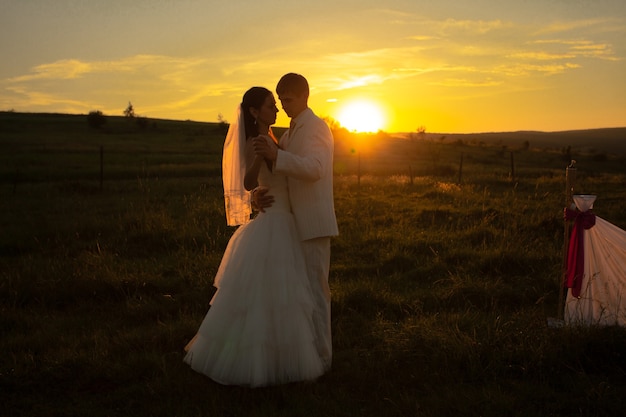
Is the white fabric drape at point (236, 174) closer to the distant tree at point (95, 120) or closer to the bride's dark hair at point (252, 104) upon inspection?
the bride's dark hair at point (252, 104)

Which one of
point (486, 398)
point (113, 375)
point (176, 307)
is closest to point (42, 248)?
point (176, 307)

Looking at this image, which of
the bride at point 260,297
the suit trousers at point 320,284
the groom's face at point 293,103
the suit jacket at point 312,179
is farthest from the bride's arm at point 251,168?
the suit trousers at point 320,284

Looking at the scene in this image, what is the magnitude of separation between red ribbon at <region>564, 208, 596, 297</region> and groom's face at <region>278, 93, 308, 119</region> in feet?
10.3

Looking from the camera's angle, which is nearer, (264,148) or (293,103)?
(264,148)

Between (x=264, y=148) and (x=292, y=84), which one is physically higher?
(x=292, y=84)

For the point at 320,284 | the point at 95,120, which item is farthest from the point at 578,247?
the point at 95,120

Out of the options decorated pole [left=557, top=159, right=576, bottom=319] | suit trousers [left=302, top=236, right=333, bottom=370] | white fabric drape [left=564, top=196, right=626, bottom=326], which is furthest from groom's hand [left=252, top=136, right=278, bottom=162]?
white fabric drape [left=564, top=196, right=626, bottom=326]

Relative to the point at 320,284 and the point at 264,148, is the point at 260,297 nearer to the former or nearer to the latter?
the point at 320,284

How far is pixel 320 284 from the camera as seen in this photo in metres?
4.89

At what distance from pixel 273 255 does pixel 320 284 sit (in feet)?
1.73

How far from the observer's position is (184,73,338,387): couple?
451cm

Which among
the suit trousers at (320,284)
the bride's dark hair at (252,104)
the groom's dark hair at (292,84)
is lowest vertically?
the suit trousers at (320,284)

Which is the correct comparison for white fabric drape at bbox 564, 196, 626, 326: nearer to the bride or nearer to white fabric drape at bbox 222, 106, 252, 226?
the bride

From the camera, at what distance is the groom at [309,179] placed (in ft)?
14.5
